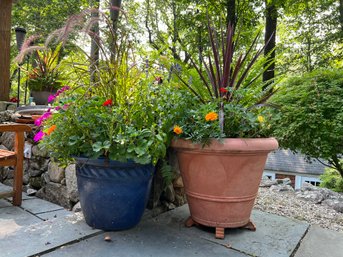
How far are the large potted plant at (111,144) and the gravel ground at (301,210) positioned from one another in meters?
1.09

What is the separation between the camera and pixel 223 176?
1535mm

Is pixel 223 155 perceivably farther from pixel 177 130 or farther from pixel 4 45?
pixel 4 45

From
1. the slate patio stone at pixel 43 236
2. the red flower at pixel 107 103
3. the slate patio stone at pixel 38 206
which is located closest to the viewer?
the slate patio stone at pixel 43 236

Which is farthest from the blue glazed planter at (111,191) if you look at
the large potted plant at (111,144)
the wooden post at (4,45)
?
the wooden post at (4,45)

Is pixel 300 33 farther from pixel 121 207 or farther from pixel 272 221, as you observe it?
pixel 121 207

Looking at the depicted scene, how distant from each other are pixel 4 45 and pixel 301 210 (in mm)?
3741

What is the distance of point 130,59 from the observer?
1842 millimetres

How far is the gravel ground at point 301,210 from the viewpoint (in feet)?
6.66

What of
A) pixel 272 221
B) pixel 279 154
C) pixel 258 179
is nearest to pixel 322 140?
pixel 272 221

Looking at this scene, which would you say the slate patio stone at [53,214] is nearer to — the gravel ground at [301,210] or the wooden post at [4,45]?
the gravel ground at [301,210]

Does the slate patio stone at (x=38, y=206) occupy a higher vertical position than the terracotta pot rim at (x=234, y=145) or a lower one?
lower

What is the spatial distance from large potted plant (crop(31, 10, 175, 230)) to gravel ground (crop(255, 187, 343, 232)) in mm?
1095

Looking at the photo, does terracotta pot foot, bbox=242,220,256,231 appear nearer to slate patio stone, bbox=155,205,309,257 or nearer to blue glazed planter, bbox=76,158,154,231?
slate patio stone, bbox=155,205,309,257

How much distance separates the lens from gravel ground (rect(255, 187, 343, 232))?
2031mm
